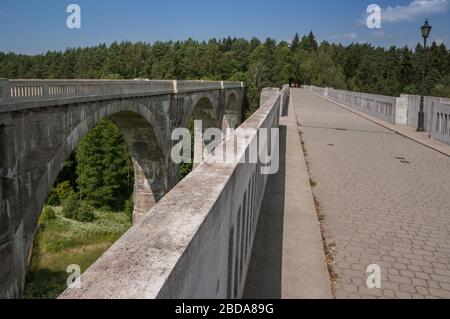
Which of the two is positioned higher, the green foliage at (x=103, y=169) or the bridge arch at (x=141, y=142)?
the bridge arch at (x=141, y=142)

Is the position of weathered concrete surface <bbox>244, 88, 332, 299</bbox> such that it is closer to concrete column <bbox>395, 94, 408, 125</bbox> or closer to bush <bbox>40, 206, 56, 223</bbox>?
concrete column <bbox>395, 94, 408, 125</bbox>

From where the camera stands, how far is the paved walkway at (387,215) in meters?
4.06

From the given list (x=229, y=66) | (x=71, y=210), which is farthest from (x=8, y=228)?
(x=229, y=66)

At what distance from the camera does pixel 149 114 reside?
70.6 ft

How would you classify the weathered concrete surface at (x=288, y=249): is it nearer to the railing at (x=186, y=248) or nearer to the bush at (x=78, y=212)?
the railing at (x=186, y=248)

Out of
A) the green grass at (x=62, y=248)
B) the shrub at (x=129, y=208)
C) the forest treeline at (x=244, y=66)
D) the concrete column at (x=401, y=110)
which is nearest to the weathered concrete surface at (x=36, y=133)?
the green grass at (x=62, y=248)

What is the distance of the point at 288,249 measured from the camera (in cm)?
467

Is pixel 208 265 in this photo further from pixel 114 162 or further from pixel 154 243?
pixel 114 162

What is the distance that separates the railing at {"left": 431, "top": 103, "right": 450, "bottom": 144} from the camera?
530 inches

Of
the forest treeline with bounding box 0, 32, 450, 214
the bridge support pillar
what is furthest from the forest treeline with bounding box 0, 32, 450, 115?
the bridge support pillar

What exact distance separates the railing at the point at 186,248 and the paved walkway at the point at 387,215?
60.1 inches

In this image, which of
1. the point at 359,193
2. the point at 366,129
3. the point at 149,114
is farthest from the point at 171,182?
the point at 359,193

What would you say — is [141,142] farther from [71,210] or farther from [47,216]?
[47,216]
